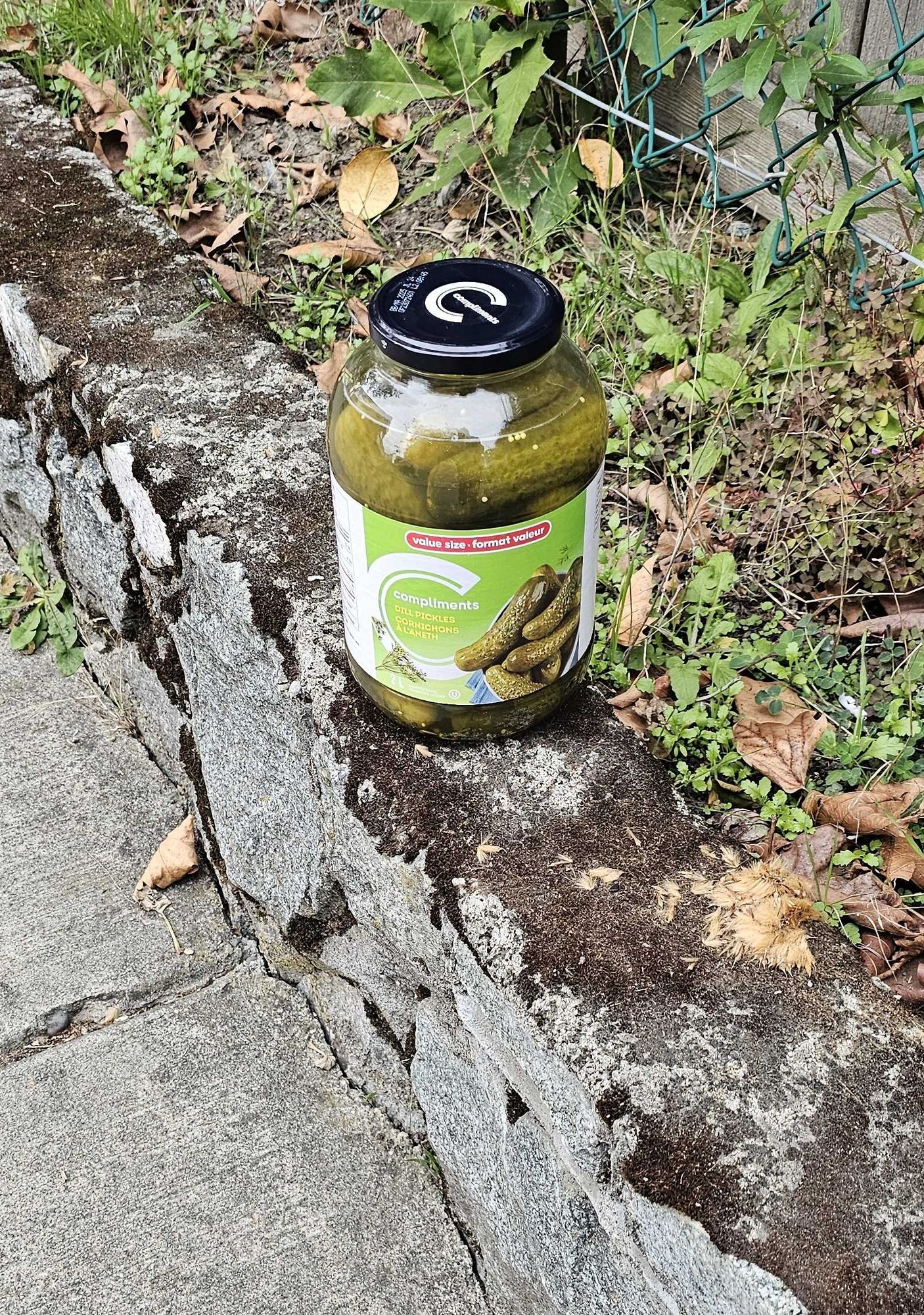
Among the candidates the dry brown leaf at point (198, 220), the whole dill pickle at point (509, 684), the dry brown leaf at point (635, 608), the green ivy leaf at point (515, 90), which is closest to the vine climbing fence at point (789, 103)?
the green ivy leaf at point (515, 90)

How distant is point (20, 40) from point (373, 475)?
9.58 ft

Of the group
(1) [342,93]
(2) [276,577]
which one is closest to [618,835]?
(2) [276,577]

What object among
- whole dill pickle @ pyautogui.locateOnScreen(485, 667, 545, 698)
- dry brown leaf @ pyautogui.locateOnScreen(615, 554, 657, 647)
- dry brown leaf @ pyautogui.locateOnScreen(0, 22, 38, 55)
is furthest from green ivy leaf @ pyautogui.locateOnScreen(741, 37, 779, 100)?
dry brown leaf @ pyautogui.locateOnScreen(0, 22, 38, 55)

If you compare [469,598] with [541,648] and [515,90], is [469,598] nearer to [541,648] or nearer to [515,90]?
[541,648]

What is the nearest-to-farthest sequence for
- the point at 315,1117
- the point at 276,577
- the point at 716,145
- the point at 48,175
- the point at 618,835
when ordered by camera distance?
the point at 618,835, the point at 276,577, the point at 315,1117, the point at 716,145, the point at 48,175

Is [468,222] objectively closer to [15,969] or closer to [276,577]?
[276,577]

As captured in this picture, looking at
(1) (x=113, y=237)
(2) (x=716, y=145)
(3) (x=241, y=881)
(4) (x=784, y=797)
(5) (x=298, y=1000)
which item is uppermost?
(2) (x=716, y=145)

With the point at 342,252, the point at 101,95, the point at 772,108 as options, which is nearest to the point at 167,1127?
the point at 342,252

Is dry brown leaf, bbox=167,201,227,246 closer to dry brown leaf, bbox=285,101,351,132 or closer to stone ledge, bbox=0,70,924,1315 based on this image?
stone ledge, bbox=0,70,924,1315

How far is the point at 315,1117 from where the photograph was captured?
6.72 ft

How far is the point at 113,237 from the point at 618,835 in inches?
78.9

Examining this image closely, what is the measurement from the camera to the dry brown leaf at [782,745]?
67.0 inches

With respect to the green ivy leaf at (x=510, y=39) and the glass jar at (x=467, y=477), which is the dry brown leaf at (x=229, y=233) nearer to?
the green ivy leaf at (x=510, y=39)

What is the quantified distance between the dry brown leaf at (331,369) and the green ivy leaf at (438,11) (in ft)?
2.30
